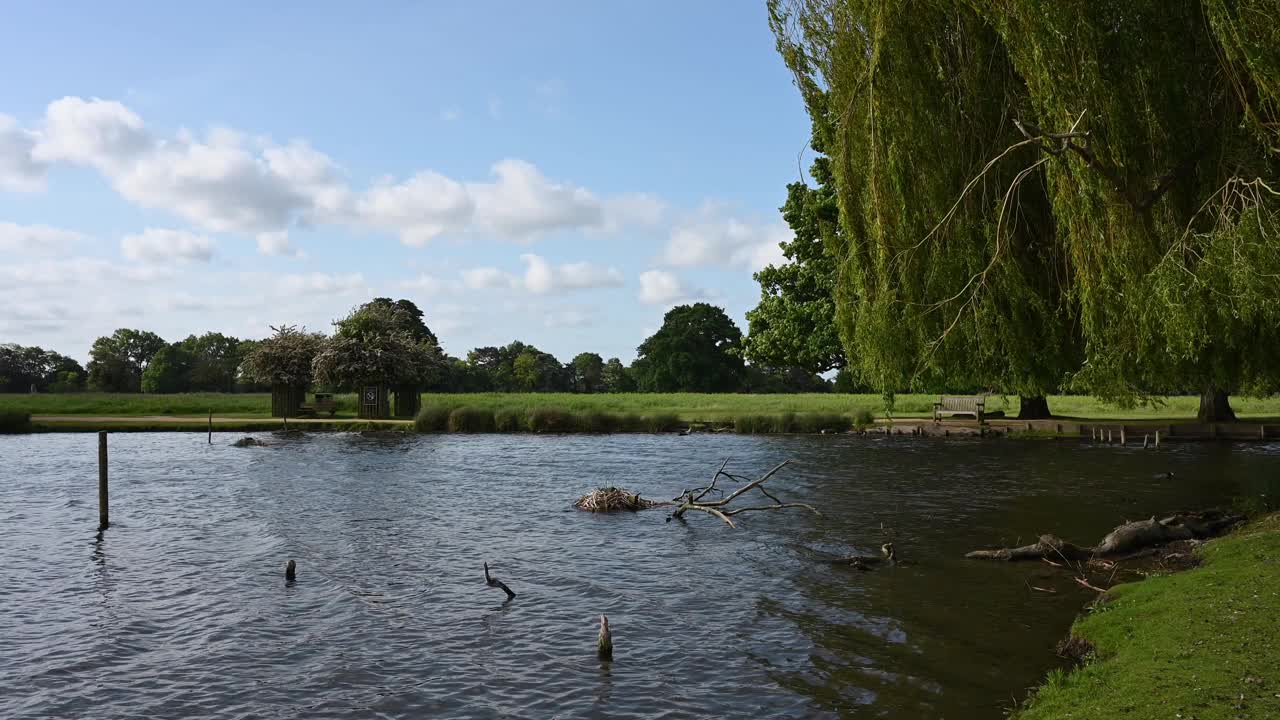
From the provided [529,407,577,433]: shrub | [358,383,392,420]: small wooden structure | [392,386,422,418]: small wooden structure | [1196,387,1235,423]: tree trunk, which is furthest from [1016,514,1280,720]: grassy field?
[392,386,422,418]: small wooden structure

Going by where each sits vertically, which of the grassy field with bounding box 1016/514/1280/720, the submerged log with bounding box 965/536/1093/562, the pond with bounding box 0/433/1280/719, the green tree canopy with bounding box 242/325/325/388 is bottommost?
the pond with bounding box 0/433/1280/719

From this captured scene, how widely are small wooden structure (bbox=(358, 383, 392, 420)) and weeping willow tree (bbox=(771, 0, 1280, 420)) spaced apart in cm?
3853

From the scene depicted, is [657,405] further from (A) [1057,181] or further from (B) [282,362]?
(A) [1057,181]

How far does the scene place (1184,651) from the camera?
321 inches

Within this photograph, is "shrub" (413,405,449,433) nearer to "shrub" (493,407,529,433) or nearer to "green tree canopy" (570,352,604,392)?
"shrub" (493,407,529,433)

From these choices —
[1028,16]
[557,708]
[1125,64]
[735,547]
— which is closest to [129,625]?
[557,708]

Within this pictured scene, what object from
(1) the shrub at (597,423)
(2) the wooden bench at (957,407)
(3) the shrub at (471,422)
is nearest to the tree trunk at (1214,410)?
(2) the wooden bench at (957,407)

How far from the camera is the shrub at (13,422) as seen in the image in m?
47.6

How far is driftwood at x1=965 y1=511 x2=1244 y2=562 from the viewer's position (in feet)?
47.9

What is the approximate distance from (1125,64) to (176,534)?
2098cm

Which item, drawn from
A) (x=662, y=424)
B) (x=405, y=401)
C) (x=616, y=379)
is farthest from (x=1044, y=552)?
(x=616, y=379)

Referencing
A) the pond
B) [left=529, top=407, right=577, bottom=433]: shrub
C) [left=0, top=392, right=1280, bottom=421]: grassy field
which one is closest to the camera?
the pond

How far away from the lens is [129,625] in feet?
41.0

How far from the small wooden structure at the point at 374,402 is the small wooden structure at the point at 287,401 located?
14.7 ft
